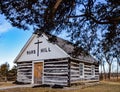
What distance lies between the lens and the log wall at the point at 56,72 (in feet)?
84.6

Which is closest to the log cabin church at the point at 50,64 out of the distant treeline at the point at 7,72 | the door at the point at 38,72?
the door at the point at 38,72

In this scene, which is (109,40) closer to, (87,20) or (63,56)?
(87,20)

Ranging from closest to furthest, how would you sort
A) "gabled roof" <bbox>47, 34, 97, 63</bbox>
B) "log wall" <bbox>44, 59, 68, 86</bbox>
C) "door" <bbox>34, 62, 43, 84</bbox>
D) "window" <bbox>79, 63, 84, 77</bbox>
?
"gabled roof" <bbox>47, 34, 97, 63</bbox>, "log wall" <bbox>44, 59, 68, 86</bbox>, "door" <bbox>34, 62, 43, 84</bbox>, "window" <bbox>79, 63, 84, 77</bbox>

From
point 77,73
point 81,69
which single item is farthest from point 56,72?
point 81,69

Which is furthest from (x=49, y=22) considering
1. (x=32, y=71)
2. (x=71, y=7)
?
(x=32, y=71)

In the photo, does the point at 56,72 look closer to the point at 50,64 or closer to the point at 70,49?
the point at 50,64

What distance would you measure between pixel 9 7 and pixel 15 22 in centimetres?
102

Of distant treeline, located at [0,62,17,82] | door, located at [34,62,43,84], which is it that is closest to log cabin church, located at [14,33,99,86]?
door, located at [34,62,43,84]

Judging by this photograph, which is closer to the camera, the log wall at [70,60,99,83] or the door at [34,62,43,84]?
the log wall at [70,60,99,83]

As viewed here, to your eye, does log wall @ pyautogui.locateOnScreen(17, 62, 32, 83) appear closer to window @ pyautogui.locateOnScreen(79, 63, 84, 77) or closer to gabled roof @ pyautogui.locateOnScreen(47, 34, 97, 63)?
gabled roof @ pyautogui.locateOnScreen(47, 34, 97, 63)

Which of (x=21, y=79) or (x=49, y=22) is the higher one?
(x=49, y=22)

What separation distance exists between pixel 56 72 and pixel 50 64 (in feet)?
3.94

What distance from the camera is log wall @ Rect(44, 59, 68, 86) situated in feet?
84.6

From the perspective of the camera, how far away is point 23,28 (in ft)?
34.9
